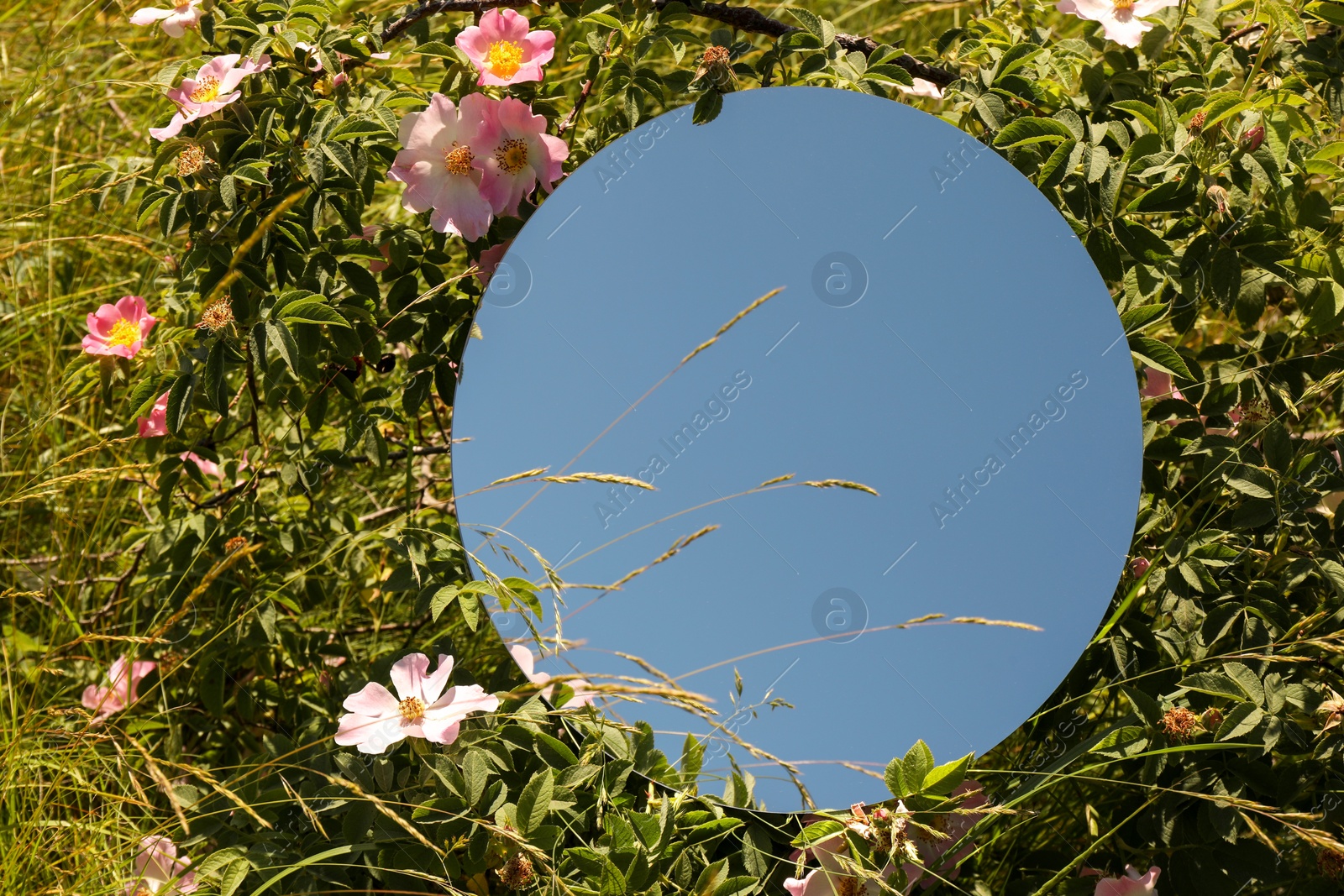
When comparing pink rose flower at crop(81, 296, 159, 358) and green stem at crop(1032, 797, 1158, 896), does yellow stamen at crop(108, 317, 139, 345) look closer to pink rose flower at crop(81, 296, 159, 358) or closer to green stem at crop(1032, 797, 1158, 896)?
pink rose flower at crop(81, 296, 159, 358)

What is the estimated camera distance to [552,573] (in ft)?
4.49

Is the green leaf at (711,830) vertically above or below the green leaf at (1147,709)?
below

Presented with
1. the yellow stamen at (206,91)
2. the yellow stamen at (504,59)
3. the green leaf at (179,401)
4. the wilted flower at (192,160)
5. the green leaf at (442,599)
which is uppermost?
the yellow stamen at (504,59)

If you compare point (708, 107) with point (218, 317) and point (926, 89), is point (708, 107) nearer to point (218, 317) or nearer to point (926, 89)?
point (926, 89)

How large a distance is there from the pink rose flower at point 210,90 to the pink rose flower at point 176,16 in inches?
4.7

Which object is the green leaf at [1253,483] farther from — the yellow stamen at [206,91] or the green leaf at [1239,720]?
the yellow stamen at [206,91]

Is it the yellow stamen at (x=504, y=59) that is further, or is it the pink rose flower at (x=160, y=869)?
the yellow stamen at (x=504, y=59)

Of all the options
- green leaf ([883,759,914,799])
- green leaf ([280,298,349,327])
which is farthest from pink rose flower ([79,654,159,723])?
green leaf ([883,759,914,799])

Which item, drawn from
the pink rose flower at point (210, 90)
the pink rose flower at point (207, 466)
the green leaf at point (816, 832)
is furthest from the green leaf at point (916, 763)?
the pink rose flower at point (210, 90)

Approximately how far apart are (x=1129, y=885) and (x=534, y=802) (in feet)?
2.64

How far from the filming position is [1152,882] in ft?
4.45

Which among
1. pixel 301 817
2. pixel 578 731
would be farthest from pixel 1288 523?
pixel 301 817

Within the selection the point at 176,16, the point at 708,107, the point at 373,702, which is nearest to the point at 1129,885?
the point at 373,702

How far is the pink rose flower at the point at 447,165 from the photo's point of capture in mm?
1465
